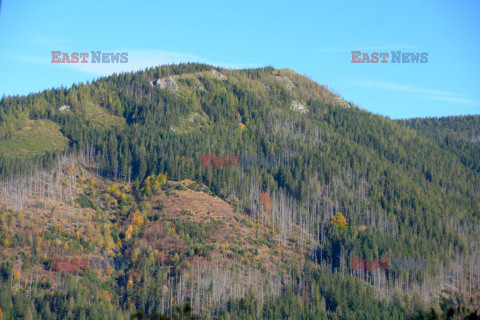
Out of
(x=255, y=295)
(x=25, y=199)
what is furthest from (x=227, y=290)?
(x=25, y=199)

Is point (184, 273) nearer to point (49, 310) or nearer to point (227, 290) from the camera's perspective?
point (227, 290)

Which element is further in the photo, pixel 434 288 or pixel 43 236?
pixel 434 288

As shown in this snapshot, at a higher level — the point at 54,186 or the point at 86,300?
the point at 54,186

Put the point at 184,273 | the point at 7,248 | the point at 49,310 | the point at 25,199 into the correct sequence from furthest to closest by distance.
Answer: the point at 25,199, the point at 184,273, the point at 7,248, the point at 49,310

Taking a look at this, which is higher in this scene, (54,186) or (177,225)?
(54,186)

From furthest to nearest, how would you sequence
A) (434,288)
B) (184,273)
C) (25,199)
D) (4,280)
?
1. (434,288)
2. (25,199)
3. (184,273)
4. (4,280)

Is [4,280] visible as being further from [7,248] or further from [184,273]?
[184,273]

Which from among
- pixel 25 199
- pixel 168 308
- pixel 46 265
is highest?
pixel 25 199

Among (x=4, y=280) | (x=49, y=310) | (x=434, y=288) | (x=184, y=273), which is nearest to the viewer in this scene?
(x=49, y=310)

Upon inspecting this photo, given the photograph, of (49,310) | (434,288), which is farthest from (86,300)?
(434,288)
